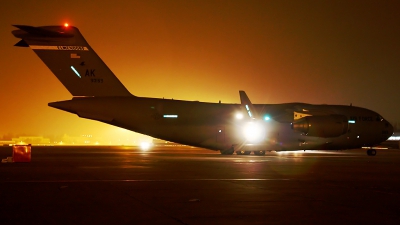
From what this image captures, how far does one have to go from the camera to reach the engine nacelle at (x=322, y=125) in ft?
105

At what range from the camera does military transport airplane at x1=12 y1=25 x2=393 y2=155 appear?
29016 mm

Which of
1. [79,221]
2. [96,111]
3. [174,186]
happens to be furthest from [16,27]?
[79,221]

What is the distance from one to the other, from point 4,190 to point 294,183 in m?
7.82

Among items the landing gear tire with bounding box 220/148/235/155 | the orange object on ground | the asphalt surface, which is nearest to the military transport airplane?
the landing gear tire with bounding box 220/148/235/155

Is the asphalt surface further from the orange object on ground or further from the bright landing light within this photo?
the bright landing light

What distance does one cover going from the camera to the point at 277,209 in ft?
31.2

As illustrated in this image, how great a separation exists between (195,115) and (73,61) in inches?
324

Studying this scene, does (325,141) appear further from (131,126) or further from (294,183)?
(294,183)

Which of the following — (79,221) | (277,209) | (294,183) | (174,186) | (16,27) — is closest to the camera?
(79,221)

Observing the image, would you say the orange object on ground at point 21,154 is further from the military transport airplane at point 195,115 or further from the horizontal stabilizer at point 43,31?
the horizontal stabilizer at point 43,31

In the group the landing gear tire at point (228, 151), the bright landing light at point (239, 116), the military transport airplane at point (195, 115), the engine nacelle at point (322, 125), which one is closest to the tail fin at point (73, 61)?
the military transport airplane at point (195, 115)

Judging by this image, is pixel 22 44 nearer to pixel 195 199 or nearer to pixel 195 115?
pixel 195 115

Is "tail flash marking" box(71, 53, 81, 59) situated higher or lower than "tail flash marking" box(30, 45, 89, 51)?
lower

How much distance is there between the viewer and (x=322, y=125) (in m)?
32.3
